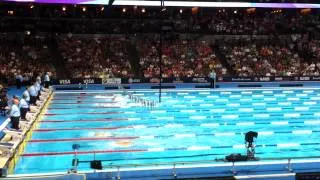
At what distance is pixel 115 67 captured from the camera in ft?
99.2

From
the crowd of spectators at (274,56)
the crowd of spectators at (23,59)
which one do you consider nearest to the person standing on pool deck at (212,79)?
the crowd of spectators at (274,56)

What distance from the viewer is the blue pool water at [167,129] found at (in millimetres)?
11633

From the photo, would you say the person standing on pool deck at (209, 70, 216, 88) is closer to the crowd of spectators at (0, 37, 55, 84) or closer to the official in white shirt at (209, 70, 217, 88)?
the official in white shirt at (209, 70, 217, 88)

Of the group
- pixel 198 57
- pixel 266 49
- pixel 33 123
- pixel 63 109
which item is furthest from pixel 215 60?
pixel 33 123

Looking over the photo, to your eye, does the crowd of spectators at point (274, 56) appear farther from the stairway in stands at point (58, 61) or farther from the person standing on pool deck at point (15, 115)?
the person standing on pool deck at point (15, 115)

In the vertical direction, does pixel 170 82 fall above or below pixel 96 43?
below

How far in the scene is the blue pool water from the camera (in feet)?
38.2

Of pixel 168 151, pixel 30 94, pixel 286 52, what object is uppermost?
pixel 286 52

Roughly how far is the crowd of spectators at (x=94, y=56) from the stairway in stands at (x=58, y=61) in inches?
9.3

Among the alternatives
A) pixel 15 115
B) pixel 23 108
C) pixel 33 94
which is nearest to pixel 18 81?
pixel 33 94

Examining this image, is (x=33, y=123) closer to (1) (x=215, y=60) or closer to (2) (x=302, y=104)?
(2) (x=302, y=104)

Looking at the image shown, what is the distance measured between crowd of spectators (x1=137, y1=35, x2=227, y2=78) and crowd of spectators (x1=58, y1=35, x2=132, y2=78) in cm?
139

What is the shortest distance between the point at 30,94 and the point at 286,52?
885 inches

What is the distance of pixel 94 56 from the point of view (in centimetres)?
3102
